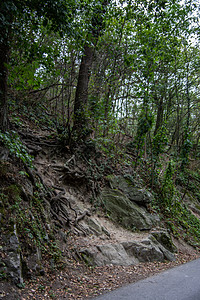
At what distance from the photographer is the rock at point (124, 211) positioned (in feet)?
26.0

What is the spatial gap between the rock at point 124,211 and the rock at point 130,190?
295 mm

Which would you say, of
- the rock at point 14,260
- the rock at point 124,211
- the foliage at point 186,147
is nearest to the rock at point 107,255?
the rock at point 124,211

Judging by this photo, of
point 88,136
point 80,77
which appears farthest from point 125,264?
point 80,77

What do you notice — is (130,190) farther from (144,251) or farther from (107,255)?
(107,255)

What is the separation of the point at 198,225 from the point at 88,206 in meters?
6.32

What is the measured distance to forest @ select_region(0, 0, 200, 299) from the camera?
15.2ft

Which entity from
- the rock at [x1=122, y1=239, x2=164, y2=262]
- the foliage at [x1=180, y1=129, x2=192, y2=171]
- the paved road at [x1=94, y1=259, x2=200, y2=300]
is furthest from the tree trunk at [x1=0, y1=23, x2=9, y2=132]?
the foliage at [x1=180, y1=129, x2=192, y2=171]

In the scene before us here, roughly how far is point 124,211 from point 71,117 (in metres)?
4.36

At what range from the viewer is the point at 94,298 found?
3963 millimetres

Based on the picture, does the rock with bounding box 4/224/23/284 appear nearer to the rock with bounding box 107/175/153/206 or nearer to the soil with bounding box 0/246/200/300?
the soil with bounding box 0/246/200/300

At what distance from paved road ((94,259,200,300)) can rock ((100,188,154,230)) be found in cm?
231

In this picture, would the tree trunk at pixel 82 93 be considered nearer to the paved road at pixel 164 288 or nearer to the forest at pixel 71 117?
the forest at pixel 71 117

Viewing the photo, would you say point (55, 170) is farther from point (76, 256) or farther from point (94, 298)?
point (94, 298)

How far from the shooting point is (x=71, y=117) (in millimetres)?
9031
